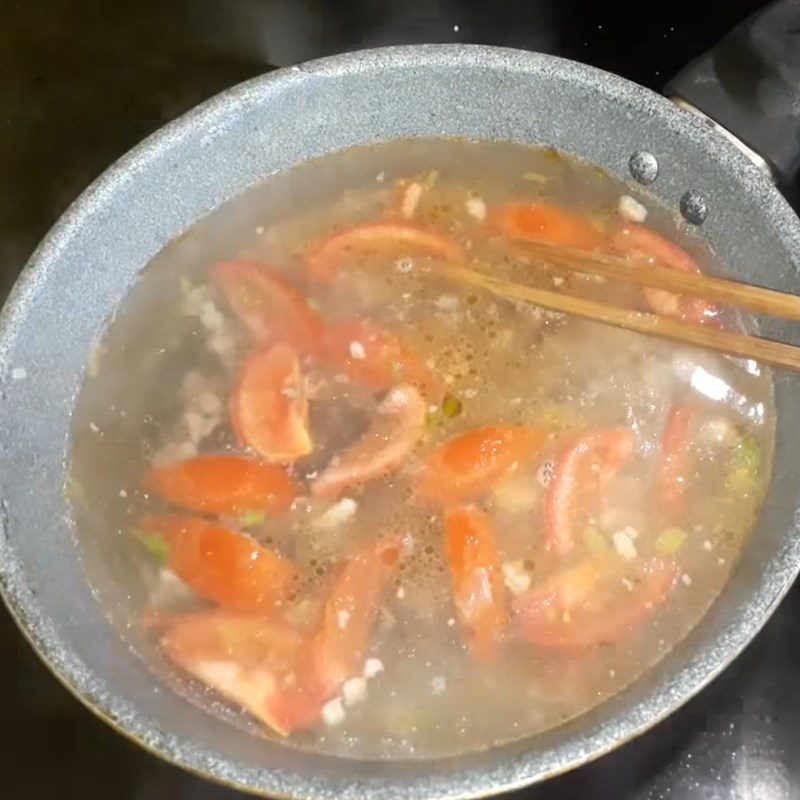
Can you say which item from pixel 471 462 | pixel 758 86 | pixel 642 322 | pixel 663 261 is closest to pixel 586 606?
pixel 471 462

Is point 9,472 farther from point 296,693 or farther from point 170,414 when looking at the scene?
point 296,693

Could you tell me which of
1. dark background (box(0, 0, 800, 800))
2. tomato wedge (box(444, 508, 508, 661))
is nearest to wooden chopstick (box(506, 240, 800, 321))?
tomato wedge (box(444, 508, 508, 661))

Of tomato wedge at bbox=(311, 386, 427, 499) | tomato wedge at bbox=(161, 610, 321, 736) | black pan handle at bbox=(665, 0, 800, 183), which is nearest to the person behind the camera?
tomato wedge at bbox=(161, 610, 321, 736)

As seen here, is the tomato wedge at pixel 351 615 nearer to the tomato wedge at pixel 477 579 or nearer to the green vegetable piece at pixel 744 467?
the tomato wedge at pixel 477 579

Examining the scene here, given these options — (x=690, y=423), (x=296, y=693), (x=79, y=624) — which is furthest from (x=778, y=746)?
(x=79, y=624)

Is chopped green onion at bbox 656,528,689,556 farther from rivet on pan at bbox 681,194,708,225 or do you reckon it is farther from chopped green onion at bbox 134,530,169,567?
chopped green onion at bbox 134,530,169,567

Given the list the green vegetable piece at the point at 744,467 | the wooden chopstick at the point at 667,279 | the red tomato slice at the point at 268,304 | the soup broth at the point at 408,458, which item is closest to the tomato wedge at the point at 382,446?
the soup broth at the point at 408,458

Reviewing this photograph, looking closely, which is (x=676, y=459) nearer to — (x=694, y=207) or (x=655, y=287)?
(x=655, y=287)
